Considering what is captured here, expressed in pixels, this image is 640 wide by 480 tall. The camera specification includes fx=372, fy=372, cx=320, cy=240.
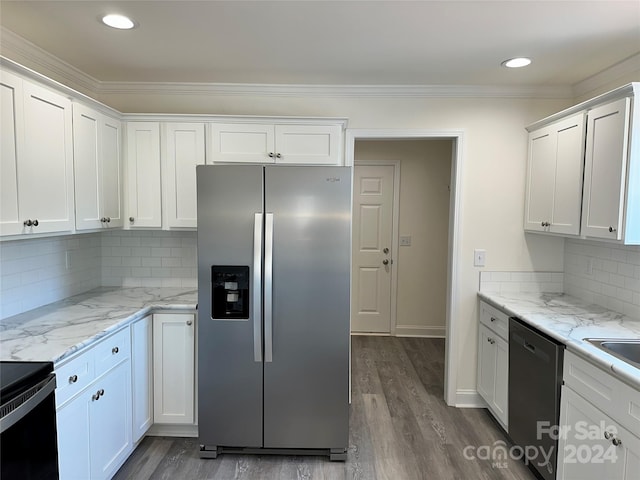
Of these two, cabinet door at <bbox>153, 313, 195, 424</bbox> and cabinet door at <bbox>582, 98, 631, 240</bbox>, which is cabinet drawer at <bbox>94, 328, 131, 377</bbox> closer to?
cabinet door at <bbox>153, 313, 195, 424</bbox>

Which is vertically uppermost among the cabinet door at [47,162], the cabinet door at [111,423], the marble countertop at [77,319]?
the cabinet door at [47,162]

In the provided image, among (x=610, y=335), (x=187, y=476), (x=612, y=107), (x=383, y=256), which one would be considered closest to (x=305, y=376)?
(x=187, y=476)

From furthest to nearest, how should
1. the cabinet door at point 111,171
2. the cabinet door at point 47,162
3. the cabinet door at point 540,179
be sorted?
the cabinet door at point 540,179, the cabinet door at point 111,171, the cabinet door at point 47,162

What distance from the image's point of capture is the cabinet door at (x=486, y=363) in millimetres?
2641

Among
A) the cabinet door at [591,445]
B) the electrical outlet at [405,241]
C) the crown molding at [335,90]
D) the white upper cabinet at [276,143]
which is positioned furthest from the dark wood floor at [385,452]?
the crown molding at [335,90]

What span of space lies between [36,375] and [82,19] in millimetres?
1682

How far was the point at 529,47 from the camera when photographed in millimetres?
2123

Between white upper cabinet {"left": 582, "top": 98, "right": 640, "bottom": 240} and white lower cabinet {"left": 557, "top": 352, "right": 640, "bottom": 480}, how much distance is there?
0.76 metres

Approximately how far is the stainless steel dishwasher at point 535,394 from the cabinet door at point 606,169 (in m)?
0.67

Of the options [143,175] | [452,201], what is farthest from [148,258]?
[452,201]

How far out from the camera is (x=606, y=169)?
2.00 meters

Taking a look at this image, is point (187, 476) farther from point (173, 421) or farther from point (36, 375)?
point (36, 375)

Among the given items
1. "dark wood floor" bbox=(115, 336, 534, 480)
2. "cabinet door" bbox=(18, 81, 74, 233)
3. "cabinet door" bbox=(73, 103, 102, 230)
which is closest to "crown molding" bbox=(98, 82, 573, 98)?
"cabinet door" bbox=(73, 103, 102, 230)

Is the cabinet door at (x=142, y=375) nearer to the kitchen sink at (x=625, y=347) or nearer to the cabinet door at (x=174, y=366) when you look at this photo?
the cabinet door at (x=174, y=366)
